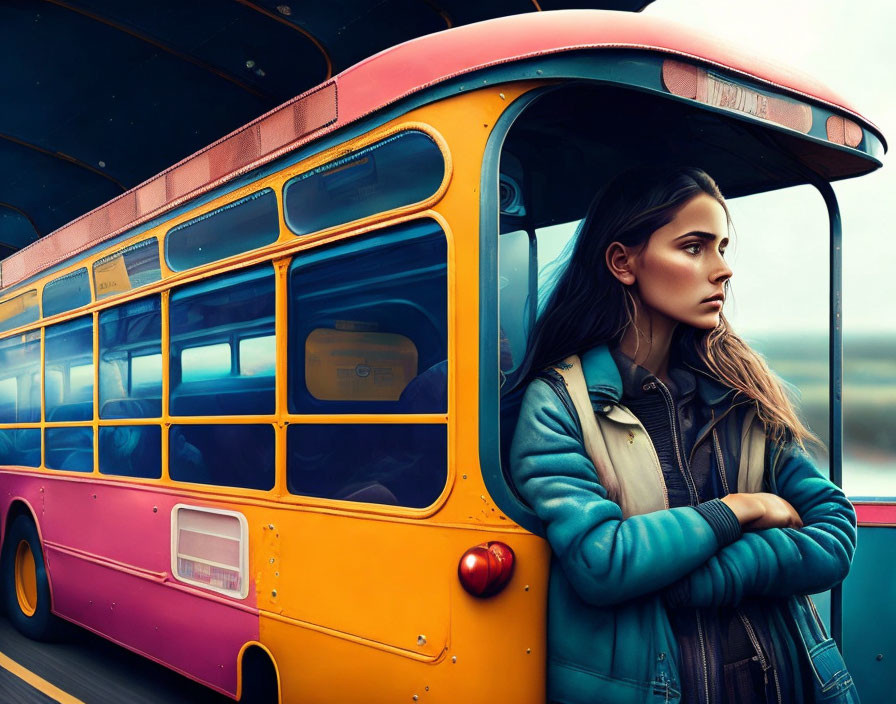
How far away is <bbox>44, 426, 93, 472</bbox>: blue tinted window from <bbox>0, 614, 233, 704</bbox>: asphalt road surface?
1205 millimetres

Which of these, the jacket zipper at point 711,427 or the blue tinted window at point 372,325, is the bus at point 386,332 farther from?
the jacket zipper at point 711,427

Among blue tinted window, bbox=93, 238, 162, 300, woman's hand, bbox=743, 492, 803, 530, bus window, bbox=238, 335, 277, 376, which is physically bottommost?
woman's hand, bbox=743, 492, 803, 530

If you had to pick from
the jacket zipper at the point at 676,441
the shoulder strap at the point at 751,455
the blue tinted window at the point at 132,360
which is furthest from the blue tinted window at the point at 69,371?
the shoulder strap at the point at 751,455

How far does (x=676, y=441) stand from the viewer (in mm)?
2559

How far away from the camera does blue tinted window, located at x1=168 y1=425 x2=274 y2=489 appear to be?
3.20 m

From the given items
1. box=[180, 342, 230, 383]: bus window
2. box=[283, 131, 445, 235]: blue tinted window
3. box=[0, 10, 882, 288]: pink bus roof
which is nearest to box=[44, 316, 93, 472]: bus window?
box=[180, 342, 230, 383]: bus window

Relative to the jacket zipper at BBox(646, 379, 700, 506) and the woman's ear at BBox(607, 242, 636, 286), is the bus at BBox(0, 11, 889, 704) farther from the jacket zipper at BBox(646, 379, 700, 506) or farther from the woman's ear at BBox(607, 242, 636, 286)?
the jacket zipper at BBox(646, 379, 700, 506)

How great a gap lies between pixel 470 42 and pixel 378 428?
4.32 ft

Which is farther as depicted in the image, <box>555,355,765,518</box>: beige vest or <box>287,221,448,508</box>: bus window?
<box>287,221,448,508</box>: bus window

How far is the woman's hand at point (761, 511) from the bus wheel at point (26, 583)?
4719 mm

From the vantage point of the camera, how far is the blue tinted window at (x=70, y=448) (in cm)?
479

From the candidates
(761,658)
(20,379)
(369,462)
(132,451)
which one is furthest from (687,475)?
(20,379)

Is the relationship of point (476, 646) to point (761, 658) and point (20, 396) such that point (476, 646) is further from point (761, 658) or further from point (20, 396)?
point (20, 396)

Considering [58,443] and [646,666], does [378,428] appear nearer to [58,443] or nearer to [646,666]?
[646,666]
